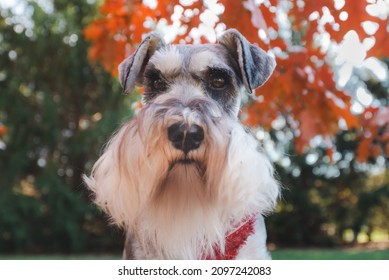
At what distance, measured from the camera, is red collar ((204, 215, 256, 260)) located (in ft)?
6.35

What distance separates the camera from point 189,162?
66.7 inches

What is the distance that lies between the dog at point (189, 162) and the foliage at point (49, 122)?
5583 mm

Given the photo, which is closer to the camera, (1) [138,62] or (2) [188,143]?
(2) [188,143]

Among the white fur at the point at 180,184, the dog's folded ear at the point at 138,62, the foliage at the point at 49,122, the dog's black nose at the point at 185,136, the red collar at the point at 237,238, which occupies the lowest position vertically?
the foliage at the point at 49,122

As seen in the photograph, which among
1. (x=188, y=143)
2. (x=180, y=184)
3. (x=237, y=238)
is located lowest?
(x=237, y=238)

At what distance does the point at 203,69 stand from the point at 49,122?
6441 mm

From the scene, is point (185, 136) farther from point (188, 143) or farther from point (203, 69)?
point (203, 69)

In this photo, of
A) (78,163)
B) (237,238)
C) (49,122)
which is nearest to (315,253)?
(78,163)

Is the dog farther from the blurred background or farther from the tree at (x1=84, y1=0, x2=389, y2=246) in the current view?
the blurred background

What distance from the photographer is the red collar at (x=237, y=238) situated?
194 cm

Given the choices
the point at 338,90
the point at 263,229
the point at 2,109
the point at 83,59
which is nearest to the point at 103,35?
the point at 338,90

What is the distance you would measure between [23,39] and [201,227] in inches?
290

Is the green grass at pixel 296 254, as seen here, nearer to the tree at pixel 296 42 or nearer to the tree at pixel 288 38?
the tree at pixel 296 42

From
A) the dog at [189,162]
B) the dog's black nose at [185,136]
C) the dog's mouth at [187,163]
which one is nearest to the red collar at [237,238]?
the dog at [189,162]
